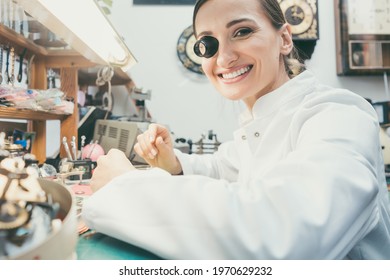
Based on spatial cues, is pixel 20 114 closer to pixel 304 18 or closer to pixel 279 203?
pixel 279 203

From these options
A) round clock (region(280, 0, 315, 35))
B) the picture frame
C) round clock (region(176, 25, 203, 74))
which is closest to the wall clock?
round clock (region(280, 0, 315, 35))

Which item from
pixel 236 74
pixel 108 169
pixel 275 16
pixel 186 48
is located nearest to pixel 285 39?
pixel 275 16

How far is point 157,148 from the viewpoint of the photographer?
0.82 meters

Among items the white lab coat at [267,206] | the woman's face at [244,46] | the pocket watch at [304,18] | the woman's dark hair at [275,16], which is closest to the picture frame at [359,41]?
the pocket watch at [304,18]

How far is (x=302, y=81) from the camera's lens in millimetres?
613

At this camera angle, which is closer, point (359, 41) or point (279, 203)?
point (279, 203)

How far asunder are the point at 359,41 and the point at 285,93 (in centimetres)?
155

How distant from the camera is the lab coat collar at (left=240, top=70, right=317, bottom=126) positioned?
60 centimetres

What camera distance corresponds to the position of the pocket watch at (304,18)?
5.84ft

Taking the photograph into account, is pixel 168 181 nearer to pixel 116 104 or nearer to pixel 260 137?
pixel 260 137

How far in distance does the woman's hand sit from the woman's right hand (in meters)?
0.27

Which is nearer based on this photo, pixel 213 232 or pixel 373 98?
pixel 213 232

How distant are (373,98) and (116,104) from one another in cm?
162

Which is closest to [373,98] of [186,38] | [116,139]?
[186,38]
